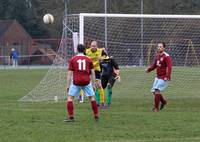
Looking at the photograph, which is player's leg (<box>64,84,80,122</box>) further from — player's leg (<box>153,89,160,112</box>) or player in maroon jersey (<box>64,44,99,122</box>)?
player's leg (<box>153,89,160,112</box>)

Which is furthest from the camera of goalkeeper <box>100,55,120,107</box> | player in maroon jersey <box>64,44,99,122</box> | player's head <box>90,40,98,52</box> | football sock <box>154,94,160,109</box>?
goalkeeper <box>100,55,120,107</box>

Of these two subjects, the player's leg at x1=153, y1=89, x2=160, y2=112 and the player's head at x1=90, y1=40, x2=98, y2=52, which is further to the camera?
the player's head at x1=90, y1=40, x2=98, y2=52

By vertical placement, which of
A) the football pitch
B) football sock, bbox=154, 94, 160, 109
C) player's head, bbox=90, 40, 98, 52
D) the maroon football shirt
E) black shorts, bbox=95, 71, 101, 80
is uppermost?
player's head, bbox=90, 40, 98, 52

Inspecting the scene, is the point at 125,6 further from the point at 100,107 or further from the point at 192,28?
the point at 100,107

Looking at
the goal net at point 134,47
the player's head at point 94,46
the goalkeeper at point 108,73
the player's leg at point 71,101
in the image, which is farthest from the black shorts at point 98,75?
the player's leg at point 71,101

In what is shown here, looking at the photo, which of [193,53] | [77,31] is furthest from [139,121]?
[193,53]

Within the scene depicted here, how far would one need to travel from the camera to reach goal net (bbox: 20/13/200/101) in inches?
922

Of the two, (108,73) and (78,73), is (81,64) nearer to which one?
(78,73)

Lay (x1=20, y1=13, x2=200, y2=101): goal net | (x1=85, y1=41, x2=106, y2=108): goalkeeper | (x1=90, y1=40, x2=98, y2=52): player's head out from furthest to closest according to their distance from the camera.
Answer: (x1=20, y1=13, x2=200, y2=101): goal net < (x1=85, y1=41, x2=106, y2=108): goalkeeper < (x1=90, y1=40, x2=98, y2=52): player's head

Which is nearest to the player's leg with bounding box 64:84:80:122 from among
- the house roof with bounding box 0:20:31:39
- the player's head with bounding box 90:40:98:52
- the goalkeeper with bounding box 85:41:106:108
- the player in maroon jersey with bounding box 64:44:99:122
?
the player in maroon jersey with bounding box 64:44:99:122

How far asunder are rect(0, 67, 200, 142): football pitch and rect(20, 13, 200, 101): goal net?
1.29 meters

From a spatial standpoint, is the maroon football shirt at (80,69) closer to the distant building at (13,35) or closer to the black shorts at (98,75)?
the black shorts at (98,75)

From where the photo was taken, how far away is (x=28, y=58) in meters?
65.6

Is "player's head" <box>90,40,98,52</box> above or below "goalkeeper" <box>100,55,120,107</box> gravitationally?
above
